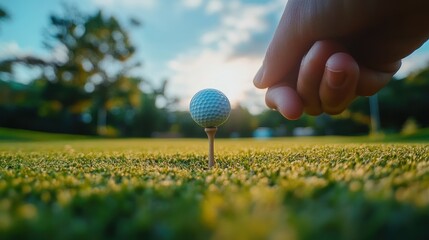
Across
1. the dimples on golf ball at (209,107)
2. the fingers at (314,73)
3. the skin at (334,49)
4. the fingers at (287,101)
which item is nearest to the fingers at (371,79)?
the skin at (334,49)

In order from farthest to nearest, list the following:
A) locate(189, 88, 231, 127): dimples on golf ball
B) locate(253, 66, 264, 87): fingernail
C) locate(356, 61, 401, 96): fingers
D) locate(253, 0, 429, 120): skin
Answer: locate(189, 88, 231, 127): dimples on golf ball → locate(253, 66, 264, 87): fingernail → locate(356, 61, 401, 96): fingers → locate(253, 0, 429, 120): skin

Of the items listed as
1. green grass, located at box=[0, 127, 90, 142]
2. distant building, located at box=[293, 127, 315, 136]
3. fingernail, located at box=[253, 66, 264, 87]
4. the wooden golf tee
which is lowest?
the wooden golf tee

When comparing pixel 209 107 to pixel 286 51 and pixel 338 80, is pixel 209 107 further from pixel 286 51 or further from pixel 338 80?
pixel 338 80

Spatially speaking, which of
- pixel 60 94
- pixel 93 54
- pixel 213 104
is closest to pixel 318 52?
pixel 213 104

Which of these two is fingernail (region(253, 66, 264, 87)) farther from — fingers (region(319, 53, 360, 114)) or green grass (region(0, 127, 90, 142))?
green grass (region(0, 127, 90, 142))

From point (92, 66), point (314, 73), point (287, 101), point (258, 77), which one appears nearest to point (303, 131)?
point (92, 66)

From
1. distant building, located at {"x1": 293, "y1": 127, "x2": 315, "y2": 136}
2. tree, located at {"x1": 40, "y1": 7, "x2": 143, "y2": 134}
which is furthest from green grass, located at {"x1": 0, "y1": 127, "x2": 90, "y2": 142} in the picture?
distant building, located at {"x1": 293, "y1": 127, "x2": 315, "y2": 136}

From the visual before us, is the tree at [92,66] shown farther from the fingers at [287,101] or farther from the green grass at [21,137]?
the fingers at [287,101]

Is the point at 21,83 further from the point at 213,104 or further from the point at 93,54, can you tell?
the point at 213,104
